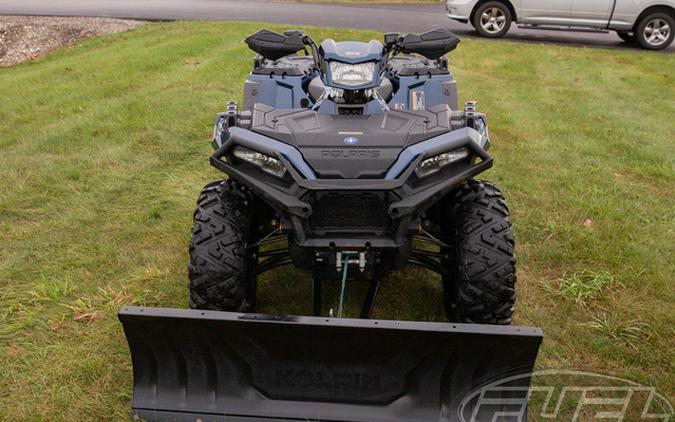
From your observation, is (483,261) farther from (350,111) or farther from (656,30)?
(656,30)

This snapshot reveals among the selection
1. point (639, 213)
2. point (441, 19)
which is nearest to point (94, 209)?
point (639, 213)

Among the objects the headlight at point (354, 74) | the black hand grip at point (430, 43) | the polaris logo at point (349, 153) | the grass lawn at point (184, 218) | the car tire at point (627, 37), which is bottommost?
the grass lawn at point (184, 218)

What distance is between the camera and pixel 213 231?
3.17 metres

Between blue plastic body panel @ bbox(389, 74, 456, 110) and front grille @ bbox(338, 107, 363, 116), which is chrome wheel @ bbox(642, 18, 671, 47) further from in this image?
front grille @ bbox(338, 107, 363, 116)

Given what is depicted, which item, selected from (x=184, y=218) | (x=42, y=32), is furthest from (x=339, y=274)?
(x=42, y=32)

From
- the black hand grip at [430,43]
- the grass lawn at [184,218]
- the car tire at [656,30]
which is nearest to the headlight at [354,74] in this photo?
the black hand grip at [430,43]

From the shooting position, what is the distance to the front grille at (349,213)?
2.97 metres

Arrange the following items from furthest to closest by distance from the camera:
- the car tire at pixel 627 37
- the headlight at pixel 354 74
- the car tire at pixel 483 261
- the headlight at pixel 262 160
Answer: the car tire at pixel 627 37 < the headlight at pixel 354 74 < the car tire at pixel 483 261 < the headlight at pixel 262 160

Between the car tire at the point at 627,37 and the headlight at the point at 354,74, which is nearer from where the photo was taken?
the headlight at the point at 354,74

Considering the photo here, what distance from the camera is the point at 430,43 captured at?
3660 millimetres

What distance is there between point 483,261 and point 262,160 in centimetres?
114

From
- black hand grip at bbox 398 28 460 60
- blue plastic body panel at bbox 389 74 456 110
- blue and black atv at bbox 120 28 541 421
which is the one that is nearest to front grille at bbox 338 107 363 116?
blue and black atv at bbox 120 28 541 421

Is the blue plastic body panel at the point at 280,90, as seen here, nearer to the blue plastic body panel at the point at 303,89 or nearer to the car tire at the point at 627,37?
the blue plastic body panel at the point at 303,89

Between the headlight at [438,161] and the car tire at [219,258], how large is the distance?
939 millimetres
